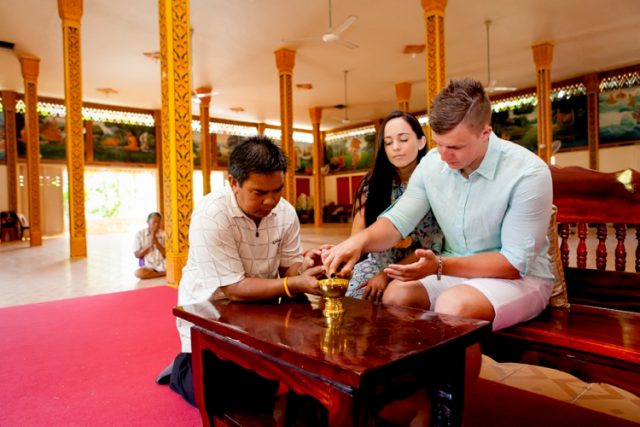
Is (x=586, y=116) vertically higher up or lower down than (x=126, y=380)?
higher up

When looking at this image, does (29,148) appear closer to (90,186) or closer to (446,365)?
(90,186)

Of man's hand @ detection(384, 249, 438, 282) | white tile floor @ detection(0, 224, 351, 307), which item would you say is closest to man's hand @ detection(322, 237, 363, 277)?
man's hand @ detection(384, 249, 438, 282)

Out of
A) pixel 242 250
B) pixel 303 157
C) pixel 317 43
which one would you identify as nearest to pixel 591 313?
pixel 242 250

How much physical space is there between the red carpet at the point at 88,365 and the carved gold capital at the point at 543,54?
11.3m

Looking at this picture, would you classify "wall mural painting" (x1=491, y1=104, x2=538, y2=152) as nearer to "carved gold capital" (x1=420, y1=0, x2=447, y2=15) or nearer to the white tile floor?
"carved gold capital" (x1=420, y1=0, x2=447, y2=15)

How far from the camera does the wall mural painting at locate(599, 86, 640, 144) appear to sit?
14156mm

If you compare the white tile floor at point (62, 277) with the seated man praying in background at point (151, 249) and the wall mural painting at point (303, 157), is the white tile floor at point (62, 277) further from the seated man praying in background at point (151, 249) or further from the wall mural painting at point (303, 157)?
the wall mural painting at point (303, 157)

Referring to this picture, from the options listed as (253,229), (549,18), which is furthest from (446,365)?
(549,18)

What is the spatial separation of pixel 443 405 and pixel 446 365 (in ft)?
0.52

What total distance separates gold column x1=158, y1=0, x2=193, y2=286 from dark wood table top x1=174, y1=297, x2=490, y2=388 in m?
3.80

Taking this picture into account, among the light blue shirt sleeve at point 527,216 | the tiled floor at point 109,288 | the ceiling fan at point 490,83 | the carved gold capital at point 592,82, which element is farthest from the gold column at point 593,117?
the light blue shirt sleeve at point 527,216

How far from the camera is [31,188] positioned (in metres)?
12.2

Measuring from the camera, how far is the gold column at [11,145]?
Result: 1463 centimetres

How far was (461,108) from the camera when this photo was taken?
1656 mm
